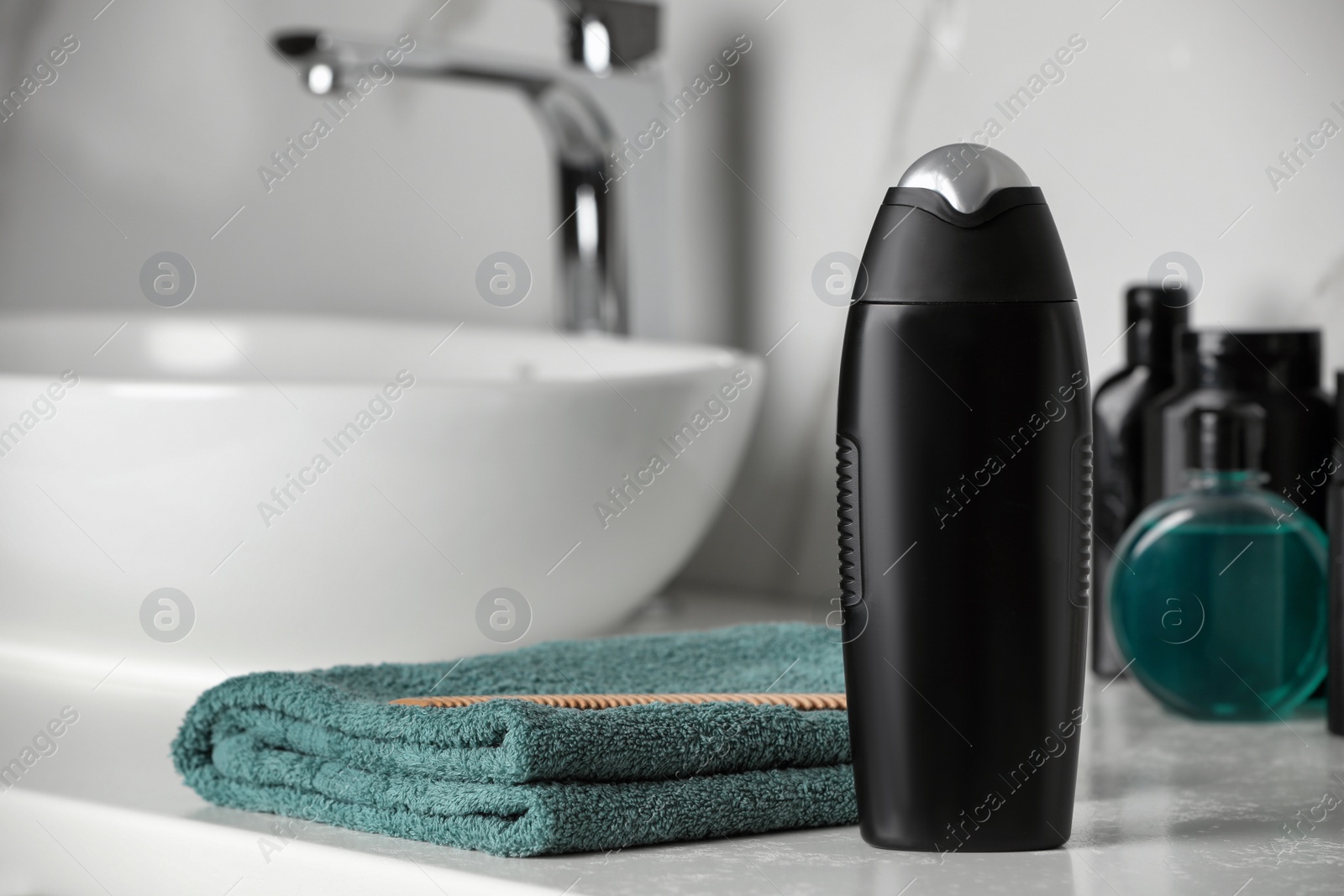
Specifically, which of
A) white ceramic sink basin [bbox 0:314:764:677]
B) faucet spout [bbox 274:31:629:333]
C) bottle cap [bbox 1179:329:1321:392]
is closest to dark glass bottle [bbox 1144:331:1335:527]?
bottle cap [bbox 1179:329:1321:392]

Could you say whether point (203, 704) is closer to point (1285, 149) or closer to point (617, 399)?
point (617, 399)

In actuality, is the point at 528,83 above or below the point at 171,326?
above

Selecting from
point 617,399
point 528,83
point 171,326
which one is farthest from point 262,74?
point 617,399

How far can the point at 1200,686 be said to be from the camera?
0.67 meters

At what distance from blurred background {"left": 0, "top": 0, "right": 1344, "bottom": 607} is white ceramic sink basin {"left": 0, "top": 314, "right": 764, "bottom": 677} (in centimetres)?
28

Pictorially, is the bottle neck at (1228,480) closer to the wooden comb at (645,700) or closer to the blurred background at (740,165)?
the blurred background at (740,165)

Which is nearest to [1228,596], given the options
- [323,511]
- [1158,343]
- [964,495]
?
[1158,343]

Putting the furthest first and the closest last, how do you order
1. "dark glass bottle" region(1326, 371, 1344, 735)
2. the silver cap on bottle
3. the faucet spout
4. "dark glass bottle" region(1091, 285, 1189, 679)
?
the faucet spout, "dark glass bottle" region(1091, 285, 1189, 679), "dark glass bottle" region(1326, 371, 1344, 735), the silver cap on bottle

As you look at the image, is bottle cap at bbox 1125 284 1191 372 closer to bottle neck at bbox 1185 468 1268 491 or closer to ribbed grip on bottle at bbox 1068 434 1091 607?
bottle neck at bbox 1185 468 1268 491

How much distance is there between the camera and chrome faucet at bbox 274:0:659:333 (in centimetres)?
102

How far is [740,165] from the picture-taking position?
1.06m

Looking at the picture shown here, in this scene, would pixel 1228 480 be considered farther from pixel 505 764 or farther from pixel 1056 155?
pixel 505 764

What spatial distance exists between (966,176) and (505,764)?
0.23m

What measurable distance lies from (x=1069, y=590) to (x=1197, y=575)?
0.85ft
